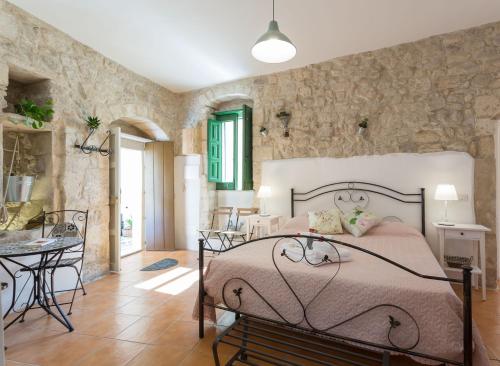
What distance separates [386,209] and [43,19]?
484 cm

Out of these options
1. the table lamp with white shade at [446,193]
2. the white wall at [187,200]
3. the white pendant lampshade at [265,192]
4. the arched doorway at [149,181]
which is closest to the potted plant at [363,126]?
the table lamp with white shade at [446,193]

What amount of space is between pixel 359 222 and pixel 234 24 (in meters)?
2.77

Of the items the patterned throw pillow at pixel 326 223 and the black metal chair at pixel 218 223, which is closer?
the patterned throw pillow at pixel 326 223

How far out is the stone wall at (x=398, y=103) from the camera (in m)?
3.23

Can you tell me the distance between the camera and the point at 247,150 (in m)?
4.67

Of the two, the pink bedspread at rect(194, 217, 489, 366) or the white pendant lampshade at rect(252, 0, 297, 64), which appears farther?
the white pendant lampshade at rect(252, 0, 297, 64)

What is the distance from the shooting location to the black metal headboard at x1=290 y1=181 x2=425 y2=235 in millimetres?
3548

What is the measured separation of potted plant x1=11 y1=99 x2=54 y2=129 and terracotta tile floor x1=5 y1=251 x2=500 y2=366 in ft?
6.39

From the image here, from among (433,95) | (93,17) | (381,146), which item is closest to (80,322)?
(93,17)

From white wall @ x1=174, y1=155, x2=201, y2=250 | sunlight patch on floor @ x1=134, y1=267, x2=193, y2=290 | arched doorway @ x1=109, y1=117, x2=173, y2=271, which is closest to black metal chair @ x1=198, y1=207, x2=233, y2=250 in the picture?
Answer: white wall @ x1=174, y1=155, x2=201, y2=250

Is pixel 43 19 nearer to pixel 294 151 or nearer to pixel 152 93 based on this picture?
pixel 152 93

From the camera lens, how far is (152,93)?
15.3 feet

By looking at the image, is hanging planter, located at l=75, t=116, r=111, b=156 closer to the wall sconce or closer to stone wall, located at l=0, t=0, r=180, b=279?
stone wall, located at l=0, t=0, r=180, b=279

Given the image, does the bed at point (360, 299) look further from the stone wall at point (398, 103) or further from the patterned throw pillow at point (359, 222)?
the stone wall at point (398, 103)
